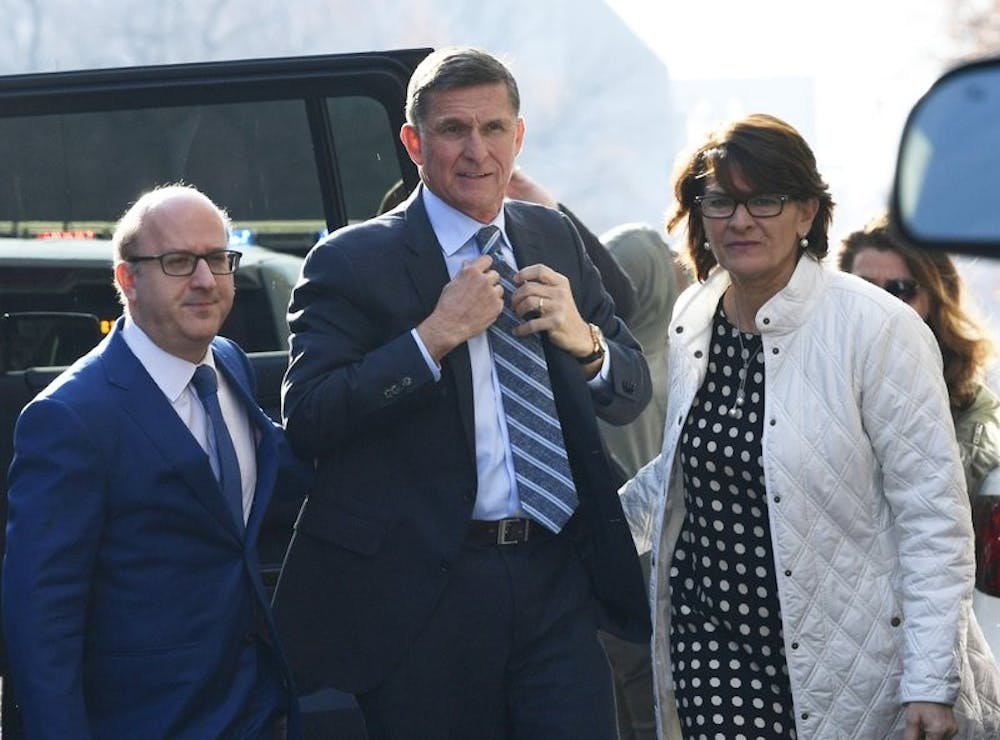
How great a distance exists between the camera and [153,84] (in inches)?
193

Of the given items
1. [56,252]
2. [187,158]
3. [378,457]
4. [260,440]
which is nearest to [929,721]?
[378,457]

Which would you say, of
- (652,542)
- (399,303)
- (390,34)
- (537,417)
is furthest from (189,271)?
(390,34)

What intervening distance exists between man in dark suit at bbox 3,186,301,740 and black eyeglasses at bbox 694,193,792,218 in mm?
948

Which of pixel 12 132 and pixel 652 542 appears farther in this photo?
pixel 12 132

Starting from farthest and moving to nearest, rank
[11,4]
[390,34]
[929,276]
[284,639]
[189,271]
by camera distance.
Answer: [390,34], [11,4], [929,276], [284,639], [189,271]

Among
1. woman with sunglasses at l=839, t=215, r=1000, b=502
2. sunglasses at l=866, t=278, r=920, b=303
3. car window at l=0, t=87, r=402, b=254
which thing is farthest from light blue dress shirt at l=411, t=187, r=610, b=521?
sunglasses at l=866, t=278, r=920, b=303

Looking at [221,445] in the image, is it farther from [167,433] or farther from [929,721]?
[929,721]

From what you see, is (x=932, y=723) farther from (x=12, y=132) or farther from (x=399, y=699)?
(x=12, y=132)

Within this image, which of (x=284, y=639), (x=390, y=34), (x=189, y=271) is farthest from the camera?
(x=390, y=34)

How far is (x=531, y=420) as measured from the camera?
3.73 meters

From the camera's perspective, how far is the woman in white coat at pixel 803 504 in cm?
365

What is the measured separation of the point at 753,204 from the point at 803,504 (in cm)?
59

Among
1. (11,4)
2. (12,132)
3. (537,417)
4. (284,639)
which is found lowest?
A: (284,639)

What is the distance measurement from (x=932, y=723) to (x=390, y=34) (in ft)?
14.9
